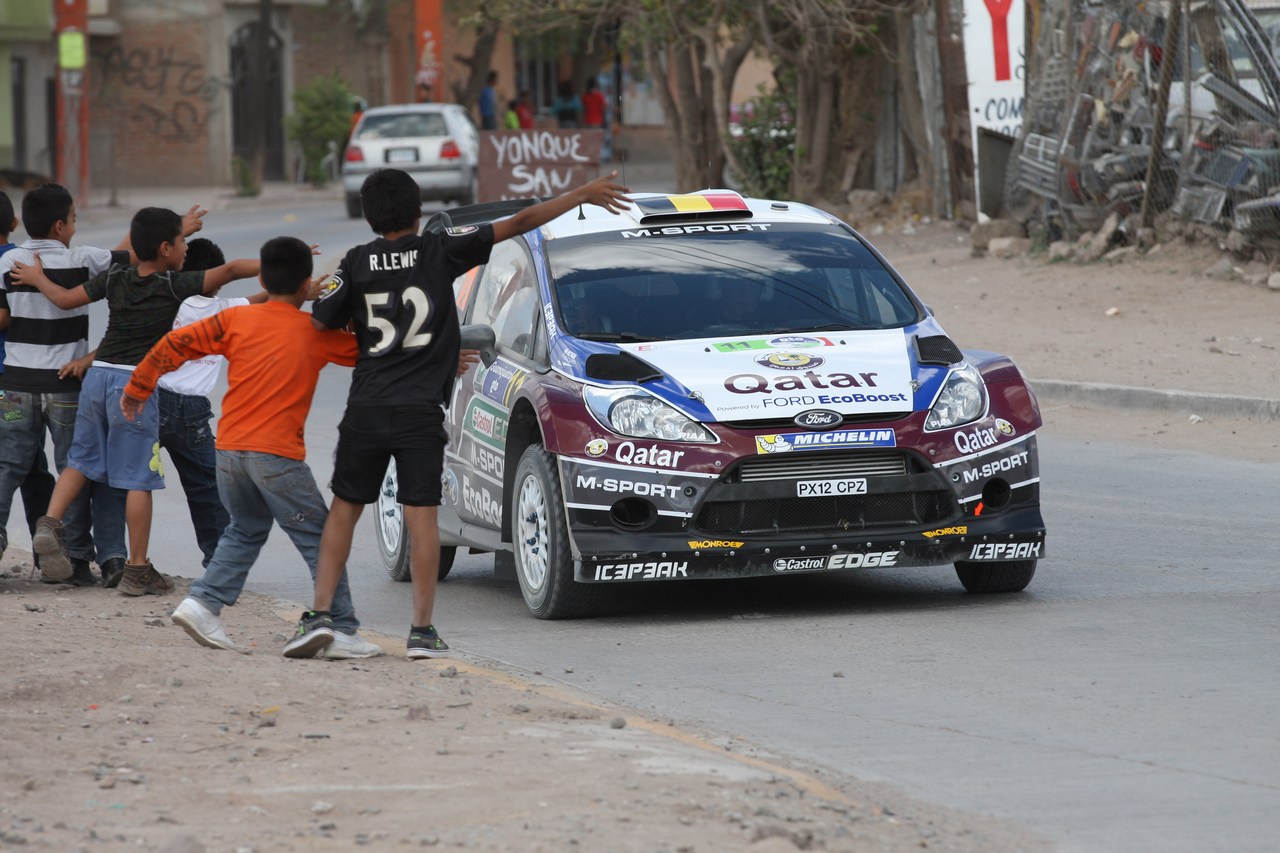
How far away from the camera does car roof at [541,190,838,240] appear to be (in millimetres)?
9148

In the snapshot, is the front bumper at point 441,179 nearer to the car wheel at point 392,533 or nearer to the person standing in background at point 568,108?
the person standing in background at point 568,108

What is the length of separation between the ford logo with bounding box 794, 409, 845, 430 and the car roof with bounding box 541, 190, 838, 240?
1.70m

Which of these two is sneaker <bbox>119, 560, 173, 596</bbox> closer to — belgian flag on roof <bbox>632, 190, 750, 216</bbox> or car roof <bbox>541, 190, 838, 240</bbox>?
car roof <bbox>541, 190, 838, 240</bbox>

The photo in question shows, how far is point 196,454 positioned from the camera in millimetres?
9047

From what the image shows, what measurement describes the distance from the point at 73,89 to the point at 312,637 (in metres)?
34.0


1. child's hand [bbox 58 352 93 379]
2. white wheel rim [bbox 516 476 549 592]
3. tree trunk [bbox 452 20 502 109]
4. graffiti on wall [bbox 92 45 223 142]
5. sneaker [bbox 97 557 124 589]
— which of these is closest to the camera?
white wheel rim [bbox 516 476 549 592]

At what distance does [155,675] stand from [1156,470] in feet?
22.8

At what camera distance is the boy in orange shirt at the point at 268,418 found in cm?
728

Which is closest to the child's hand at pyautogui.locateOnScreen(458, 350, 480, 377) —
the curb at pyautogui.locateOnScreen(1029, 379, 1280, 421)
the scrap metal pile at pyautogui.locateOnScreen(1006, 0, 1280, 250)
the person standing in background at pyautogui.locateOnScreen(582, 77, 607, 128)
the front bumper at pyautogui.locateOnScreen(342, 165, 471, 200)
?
the curb at pyautogui.locateOnScreen(1029, 379, 1280, 421)

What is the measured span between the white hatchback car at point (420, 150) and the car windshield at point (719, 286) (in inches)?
1060

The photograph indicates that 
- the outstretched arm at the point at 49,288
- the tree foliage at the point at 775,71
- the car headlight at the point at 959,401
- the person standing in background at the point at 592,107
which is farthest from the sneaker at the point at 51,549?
the person standing in background at the point at 592,107

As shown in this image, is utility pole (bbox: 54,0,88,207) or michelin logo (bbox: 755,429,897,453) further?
utility pole (bbox: 54,0,88,207)

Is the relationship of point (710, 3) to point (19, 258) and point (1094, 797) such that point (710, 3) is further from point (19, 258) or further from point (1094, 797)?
point (1094, 797)

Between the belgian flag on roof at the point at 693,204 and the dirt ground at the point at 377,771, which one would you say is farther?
the belgian flag on roof at the point at 693,204
